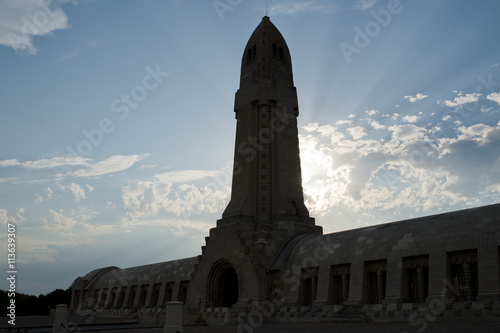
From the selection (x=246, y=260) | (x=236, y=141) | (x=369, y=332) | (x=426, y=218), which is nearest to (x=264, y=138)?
(x=236, y=141)

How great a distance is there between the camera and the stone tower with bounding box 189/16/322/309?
33.6m

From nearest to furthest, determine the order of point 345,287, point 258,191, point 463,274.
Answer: point 463,274 < point 345,287 < point 258,191

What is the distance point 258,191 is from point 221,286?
8497 millimetres

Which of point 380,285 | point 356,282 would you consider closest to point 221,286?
point 356,282

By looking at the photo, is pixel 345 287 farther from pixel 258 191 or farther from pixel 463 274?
pixel 258 191

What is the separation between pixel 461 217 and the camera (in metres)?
24.6

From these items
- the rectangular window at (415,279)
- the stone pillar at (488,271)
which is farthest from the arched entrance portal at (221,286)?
the stone pillar at (488,271)

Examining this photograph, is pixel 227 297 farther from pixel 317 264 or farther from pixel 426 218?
pixel 426 218

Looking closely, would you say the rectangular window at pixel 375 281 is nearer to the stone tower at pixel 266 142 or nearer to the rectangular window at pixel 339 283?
the rectangular window at pixel 339 283

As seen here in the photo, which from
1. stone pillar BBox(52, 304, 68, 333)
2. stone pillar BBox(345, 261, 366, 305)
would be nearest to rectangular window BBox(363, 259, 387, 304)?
stone pillar BBox(345, 261, 366, 305)

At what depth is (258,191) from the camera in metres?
37.4

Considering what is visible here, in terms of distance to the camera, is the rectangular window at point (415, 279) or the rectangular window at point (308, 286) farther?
the rectangular window at point (308, 286)

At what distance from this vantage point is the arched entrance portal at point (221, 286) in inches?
1403

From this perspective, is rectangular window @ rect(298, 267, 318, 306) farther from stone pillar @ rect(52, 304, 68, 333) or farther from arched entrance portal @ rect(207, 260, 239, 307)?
stone pillar @ rect(52, 304, 68, 333)
